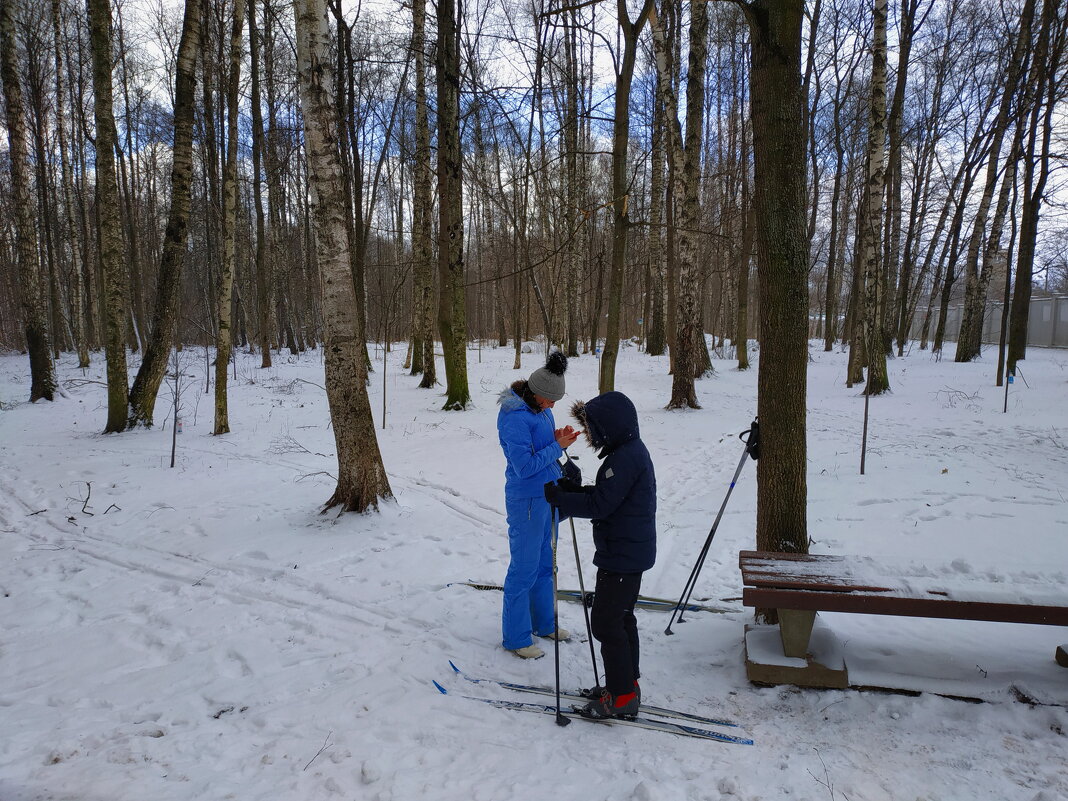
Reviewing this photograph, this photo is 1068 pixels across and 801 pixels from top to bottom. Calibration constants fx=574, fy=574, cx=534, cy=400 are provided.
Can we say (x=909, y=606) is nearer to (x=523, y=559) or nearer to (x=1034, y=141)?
(x=523, y=559)

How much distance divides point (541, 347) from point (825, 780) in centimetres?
2578

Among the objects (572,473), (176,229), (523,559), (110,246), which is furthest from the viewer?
(110,246)

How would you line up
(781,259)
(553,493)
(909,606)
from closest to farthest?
(909,606), (553,493), (781,259)

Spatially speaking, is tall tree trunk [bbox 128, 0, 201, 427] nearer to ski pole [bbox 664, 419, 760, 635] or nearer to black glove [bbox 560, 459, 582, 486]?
black glove [bbox 560, 459, 582, 486]

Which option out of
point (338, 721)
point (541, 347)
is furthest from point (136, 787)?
point (541, 347)

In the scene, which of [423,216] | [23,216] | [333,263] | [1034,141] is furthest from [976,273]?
[23,216]

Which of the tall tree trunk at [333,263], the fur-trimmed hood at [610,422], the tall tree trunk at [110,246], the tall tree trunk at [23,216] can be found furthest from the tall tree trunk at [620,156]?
the tall tree trunk at [23,216]

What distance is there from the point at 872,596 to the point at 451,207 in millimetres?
9360

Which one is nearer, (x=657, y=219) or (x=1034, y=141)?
(x=1034, y=141)

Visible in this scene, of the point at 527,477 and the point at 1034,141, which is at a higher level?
the point at 1034,141

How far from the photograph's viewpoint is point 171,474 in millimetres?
7535

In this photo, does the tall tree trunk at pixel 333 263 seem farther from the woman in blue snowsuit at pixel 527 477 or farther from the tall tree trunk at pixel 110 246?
the tall tree trunk at pixel 110 246

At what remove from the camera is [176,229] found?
31.8 ft

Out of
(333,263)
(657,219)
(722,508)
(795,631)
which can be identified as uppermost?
(657,219)
